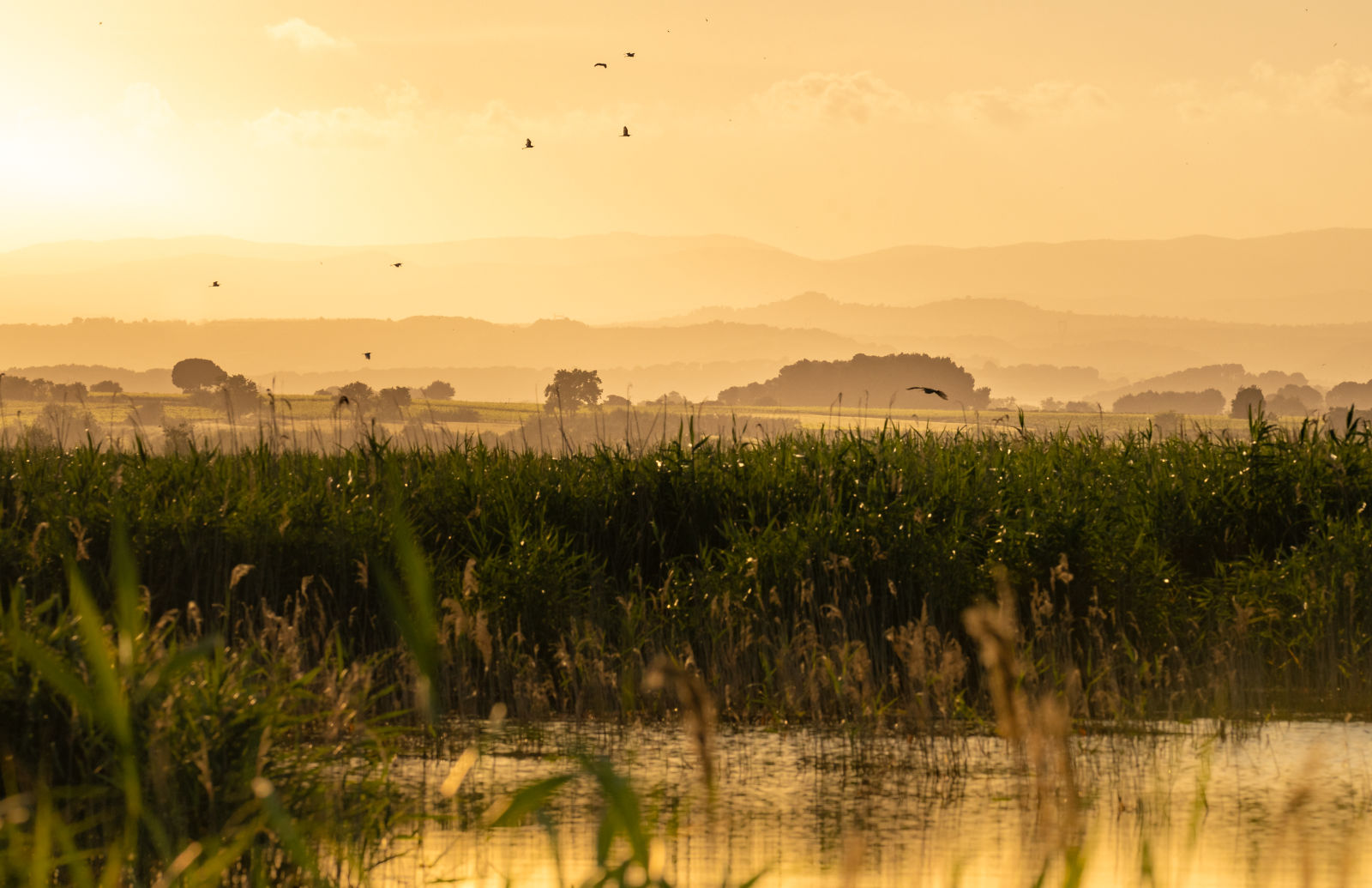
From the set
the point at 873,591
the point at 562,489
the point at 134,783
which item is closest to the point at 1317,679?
the point at 873,591

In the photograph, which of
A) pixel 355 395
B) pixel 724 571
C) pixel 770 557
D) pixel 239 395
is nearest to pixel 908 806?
pixel 770 557

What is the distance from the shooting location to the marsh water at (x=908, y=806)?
4430mm

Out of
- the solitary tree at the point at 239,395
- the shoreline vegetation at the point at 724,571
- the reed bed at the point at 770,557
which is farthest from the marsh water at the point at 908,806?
the solitary tree at the point at 239,395

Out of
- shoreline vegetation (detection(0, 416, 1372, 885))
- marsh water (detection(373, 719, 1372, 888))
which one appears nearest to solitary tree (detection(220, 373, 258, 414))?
shoreline vegetation (detection(0, 416, 1372, 885))

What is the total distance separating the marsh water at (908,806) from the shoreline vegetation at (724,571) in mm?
226

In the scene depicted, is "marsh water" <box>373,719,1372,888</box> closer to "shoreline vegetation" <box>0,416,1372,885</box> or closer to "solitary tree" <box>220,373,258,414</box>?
"shoreline vegetation" <box>0,416,1372,885</box>

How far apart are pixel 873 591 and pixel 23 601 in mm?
4923

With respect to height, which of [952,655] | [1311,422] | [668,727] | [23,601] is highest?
[1311,422]

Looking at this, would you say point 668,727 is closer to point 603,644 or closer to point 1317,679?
point 603,644

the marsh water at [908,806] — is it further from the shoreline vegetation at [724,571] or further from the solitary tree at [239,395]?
the solitary tree at [239,395]

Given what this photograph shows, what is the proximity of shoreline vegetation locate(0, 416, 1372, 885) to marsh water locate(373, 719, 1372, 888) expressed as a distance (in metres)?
0.23

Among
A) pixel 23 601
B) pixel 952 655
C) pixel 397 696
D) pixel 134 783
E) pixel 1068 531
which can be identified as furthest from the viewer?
pixel 1068 531

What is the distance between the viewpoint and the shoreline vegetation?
686 centimetres

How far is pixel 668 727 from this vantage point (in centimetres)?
677
